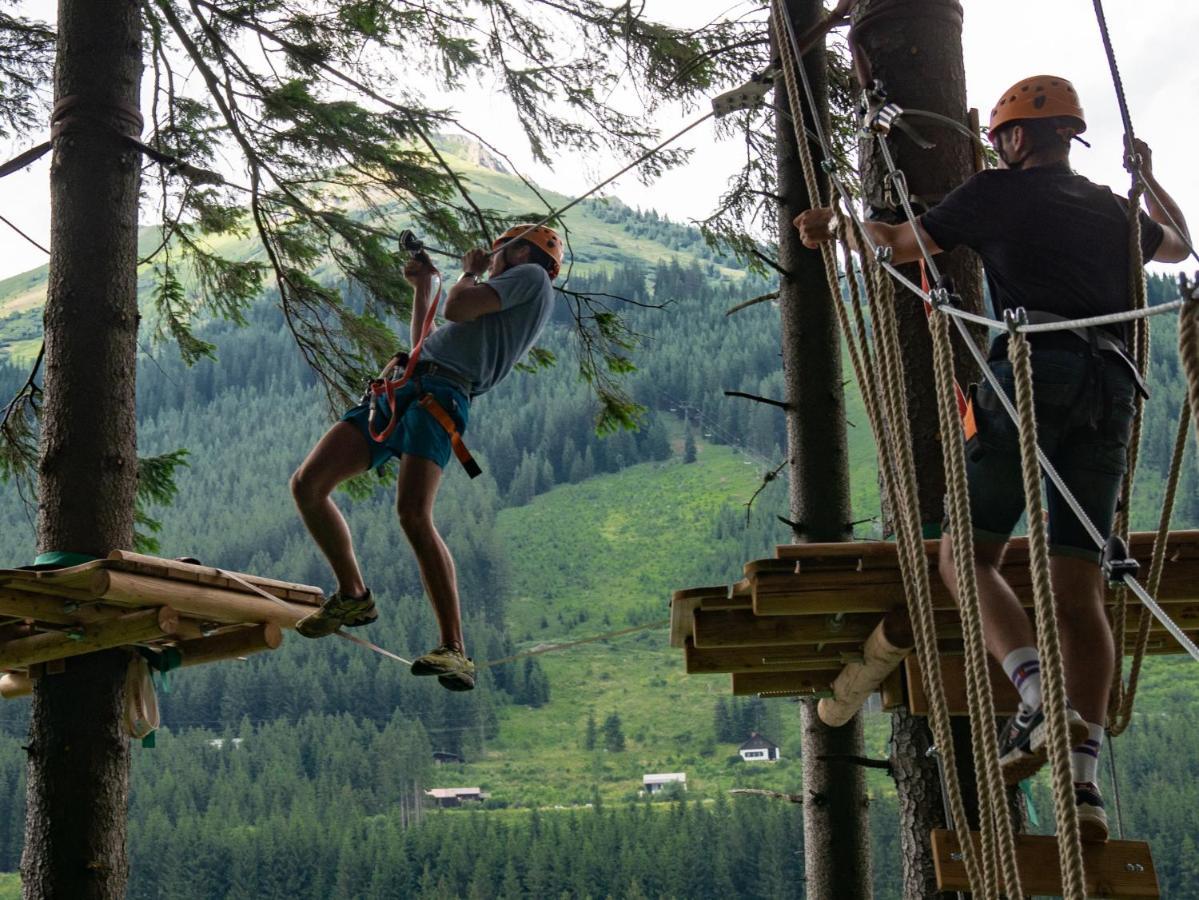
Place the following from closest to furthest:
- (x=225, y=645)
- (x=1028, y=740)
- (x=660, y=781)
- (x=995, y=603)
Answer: (x=1028, y=740) < (x=995, y=603) < (x=225, y=645) < (x=660, y=781)

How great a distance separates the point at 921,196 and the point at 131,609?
292cm

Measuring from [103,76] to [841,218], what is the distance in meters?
3.37

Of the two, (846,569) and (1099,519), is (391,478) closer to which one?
(846,569)

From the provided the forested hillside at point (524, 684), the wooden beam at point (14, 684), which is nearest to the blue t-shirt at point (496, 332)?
the wooden beam at point (14, 684)

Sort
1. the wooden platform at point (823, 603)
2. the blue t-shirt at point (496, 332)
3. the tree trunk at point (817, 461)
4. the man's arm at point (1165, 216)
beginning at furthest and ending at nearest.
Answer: the tree trunk at point (817, 461) → the blue t-shirt at point (496, 332) → the man's arm at point (1165, 216) → the wooden platform at point (823, 603)

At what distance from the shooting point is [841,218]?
3.55 m

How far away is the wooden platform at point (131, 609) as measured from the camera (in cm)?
421

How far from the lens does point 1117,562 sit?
101 inches

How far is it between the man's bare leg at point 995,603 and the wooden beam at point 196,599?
2482mm

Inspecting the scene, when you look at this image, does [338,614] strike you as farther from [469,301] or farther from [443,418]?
[469,301]

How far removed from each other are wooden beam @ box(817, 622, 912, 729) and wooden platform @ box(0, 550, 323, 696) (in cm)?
189

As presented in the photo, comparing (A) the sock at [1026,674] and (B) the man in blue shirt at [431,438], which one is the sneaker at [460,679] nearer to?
(B) the man in blue shirt at [431,438]

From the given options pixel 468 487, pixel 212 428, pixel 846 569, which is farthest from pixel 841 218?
pixel 212 428

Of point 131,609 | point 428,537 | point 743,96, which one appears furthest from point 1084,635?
point 131,609
